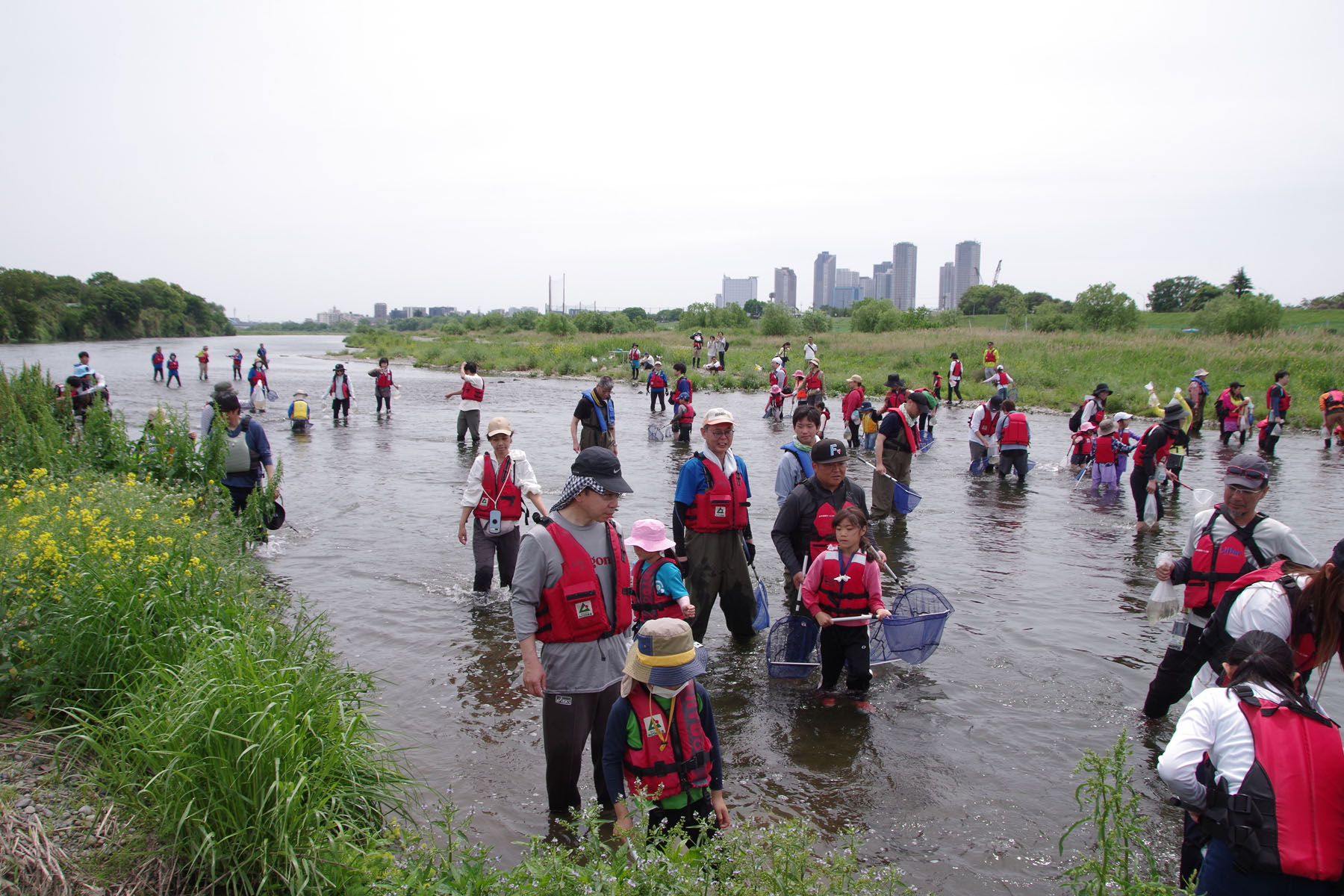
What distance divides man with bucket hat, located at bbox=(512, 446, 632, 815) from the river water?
29.0 inches

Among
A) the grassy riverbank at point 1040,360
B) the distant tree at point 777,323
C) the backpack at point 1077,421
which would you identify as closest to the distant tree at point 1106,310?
the grassy riverbank at point 1040,360

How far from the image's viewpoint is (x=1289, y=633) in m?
3.58

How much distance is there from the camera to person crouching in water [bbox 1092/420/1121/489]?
45.2ft

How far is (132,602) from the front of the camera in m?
4.85

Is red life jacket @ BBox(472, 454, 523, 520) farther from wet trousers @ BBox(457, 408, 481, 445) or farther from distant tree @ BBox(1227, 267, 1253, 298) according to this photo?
distant tree @ BBox(1227, 267, 1253, 298)

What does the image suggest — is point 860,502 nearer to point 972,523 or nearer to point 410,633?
point 410,633

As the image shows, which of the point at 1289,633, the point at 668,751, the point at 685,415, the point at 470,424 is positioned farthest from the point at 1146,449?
the point at 470,424

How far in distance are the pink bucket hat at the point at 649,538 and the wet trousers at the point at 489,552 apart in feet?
9.75

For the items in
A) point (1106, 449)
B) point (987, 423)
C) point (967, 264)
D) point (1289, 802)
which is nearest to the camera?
point (1289, 802)

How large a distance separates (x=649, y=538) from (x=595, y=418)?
7.49 m

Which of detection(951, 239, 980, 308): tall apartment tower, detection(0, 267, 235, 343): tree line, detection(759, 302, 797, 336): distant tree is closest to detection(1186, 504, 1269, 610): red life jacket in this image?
detection(759, 302, 797, 336): distant tree

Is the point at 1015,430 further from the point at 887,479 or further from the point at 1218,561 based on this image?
the point at 1218,561

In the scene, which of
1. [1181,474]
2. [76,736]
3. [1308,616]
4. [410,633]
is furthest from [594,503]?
[1181,474]

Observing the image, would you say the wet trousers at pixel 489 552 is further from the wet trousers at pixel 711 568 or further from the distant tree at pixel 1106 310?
the distant tree at pixel 1106 310
